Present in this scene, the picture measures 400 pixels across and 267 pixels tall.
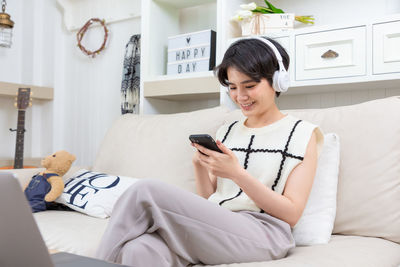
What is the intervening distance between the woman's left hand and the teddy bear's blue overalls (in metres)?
0.91

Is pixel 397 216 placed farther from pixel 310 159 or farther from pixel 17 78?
pixel 17 78

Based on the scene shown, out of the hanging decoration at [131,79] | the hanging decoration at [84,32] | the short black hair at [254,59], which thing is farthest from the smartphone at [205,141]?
the hanging decoration at [84,32]

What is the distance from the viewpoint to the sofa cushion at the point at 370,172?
3.92 ft

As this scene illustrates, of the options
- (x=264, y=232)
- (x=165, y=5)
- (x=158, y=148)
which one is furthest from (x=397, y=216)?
(x=165, y=5)

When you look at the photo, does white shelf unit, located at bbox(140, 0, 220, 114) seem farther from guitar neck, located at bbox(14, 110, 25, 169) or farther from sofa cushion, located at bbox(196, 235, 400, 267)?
sofa cushion, located at bbox(196, 235, 400, 267)

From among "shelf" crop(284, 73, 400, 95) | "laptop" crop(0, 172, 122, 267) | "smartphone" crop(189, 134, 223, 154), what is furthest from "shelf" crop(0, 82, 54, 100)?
"laptop" crop(0, 172, 122, 267)

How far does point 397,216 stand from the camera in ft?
3.87

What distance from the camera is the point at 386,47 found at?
1611 mm

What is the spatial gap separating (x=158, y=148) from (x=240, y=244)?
85 centimetres

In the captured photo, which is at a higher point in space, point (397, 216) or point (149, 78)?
point (149, 78)

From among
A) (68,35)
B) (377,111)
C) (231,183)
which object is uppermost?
(68,35)

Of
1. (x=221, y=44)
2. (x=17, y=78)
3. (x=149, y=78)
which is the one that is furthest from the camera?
(x=17, y=78)

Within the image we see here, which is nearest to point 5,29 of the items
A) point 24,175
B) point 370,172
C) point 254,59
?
point 24,175

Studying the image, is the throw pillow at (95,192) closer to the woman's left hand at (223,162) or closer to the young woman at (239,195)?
the young woman at (239,195)
